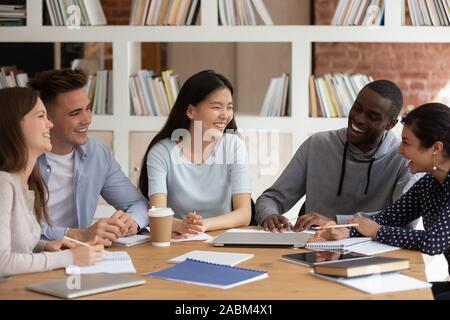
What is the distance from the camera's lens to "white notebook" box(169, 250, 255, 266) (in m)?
1.86

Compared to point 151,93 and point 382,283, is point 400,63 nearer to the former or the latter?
point 151,93

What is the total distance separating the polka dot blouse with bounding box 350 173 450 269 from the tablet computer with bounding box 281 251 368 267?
0.26m

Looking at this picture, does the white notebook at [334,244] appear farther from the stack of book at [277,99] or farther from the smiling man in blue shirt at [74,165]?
the stack of book at [277,99]

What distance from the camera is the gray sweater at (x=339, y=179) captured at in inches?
106

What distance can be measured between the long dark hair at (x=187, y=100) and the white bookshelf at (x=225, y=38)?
1144 millimetres

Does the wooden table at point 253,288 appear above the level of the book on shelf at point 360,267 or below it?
below

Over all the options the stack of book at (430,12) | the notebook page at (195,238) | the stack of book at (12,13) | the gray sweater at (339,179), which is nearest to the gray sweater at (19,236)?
the notebook page at (195,238)

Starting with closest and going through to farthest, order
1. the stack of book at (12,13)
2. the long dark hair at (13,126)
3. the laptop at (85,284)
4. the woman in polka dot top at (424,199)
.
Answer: the laptop at (85,284) < the long dark hair at (13,126) < the woman in polka dot top at (424,199) < the stack of book at (12,13)

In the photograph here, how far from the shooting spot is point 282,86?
387 cm

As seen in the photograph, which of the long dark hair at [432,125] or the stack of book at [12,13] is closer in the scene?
the long dark hair at [432,125]

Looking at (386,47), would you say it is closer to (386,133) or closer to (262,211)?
(386,133)

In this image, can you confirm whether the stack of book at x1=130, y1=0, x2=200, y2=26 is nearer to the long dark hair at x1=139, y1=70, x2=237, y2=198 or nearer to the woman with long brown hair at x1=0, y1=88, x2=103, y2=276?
the long dark hair at x1=139, y1=70, x2=237, y2=198

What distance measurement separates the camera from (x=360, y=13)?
3783 mm

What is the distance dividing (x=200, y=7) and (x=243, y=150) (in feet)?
4.53
